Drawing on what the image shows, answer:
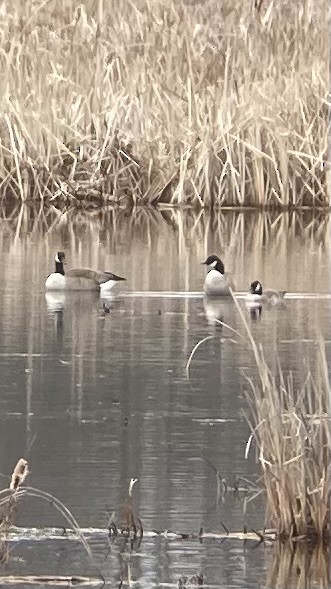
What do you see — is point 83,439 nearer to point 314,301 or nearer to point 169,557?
point 169,557

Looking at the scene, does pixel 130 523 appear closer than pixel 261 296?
Yes

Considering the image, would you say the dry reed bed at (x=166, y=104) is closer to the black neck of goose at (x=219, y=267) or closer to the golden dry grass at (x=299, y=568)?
the black neck of goose at (x=219, y=267)

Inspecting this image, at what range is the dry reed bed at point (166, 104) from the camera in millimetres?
20109

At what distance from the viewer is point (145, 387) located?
9.55m

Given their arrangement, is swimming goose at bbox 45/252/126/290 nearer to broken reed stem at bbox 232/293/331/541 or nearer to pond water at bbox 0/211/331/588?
pond water at bbox 0/211/331/588

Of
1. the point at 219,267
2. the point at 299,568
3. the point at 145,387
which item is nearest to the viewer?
the point at 299,568

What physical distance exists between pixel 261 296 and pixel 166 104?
25.7 ft

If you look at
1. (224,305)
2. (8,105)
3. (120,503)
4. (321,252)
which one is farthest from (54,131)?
(120,503)

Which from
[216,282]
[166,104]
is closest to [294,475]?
[216,282]

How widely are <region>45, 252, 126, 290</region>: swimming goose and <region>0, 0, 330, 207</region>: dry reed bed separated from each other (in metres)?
5.78

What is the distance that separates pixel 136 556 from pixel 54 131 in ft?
48.5

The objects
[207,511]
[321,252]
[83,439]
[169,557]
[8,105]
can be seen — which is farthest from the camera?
[8,105]

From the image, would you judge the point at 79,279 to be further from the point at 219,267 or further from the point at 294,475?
the point at 294,475

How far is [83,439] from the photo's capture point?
26.6 feet
